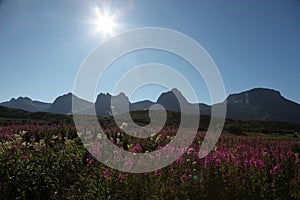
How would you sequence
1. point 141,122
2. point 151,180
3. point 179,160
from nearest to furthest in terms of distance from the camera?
point 151,180
point 179,160
point 141,122

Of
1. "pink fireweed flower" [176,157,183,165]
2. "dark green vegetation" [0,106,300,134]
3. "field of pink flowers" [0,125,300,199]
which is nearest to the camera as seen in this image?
"field of pink flowers" [0,125,300,199]

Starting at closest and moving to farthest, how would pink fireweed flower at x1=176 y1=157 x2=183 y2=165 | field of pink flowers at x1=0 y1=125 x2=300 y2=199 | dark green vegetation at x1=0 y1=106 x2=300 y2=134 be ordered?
field of pink flowers at x1=0 y1=125 x2=300 y2=199 → pink fireweed flower at x1=176 y1=157 x2=183 y2=165 → dark green vegetation at x1=0 y1=106 x2=300 y2=134

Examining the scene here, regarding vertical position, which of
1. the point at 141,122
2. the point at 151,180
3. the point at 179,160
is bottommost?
the point at 151,180

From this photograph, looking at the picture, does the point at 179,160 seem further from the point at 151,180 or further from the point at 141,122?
the point at 141,122

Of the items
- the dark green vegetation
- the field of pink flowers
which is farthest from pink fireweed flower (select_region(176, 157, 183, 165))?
the dark green vegetation

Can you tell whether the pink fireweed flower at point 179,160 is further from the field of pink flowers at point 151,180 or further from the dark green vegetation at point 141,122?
the dark green vegetation at point 141,122

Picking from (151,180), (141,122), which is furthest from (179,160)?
(141,122)

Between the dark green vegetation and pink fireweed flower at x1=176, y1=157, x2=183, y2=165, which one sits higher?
the dark green vegetation

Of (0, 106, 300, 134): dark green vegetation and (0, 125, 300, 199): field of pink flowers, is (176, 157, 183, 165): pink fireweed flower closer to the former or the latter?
(0, 125, 300, 199): field of pink flowers

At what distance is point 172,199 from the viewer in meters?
4.57

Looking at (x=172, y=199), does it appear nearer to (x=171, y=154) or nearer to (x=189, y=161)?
(x=189, y=161)

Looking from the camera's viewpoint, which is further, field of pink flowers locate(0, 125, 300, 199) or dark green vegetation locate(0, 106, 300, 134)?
dark green vegetation locate(0, 106, 300, 134)

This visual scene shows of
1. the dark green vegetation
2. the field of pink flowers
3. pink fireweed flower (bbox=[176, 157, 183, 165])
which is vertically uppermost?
the dark green vegetation

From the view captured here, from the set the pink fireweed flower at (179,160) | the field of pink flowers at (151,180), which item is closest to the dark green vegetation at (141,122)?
the pink fireweed flower at (179,160)
